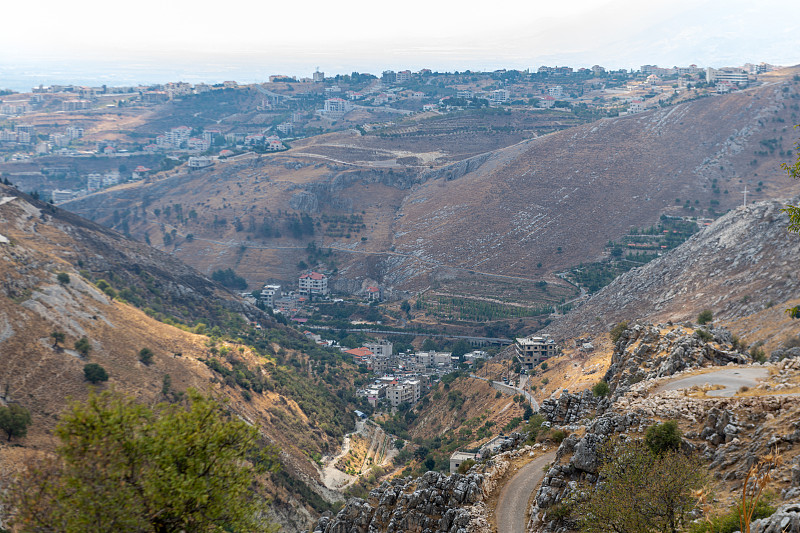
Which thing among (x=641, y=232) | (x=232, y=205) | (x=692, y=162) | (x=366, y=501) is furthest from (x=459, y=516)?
(x=232, y=205)

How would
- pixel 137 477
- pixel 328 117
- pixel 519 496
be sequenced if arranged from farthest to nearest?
pixel 328 117, pixel 519 496, pixel 137 477

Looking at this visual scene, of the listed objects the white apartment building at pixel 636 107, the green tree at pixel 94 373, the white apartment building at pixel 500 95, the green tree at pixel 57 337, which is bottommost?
the green tree at pixel 94 373

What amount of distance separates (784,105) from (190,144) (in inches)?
5318

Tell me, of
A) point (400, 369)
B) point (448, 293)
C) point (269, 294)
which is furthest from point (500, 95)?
point (400, 369)

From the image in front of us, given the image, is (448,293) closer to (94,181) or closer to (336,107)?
(94,181)

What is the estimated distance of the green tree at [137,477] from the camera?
11453 mm

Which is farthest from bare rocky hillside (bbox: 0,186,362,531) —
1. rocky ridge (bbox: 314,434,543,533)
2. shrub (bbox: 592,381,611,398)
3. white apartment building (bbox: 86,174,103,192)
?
white apartment building (bbox: 86,174,103,192)

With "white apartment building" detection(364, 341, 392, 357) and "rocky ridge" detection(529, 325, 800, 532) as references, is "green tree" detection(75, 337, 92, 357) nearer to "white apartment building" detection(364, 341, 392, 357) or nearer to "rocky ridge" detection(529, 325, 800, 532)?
"rocky ridge" detection(529, 325, 800, 532)

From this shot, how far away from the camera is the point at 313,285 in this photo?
339 ft

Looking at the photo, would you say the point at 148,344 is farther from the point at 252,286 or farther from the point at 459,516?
the point at 252,286

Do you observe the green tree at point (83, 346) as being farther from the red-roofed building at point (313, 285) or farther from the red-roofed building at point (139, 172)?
the red-roofed building at point (139, 172)

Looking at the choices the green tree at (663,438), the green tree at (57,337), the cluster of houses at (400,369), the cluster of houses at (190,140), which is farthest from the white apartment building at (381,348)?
the cluster of houses at (190,140)

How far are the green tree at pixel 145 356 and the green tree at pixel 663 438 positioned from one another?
1220 inches

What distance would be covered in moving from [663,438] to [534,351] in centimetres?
3954
